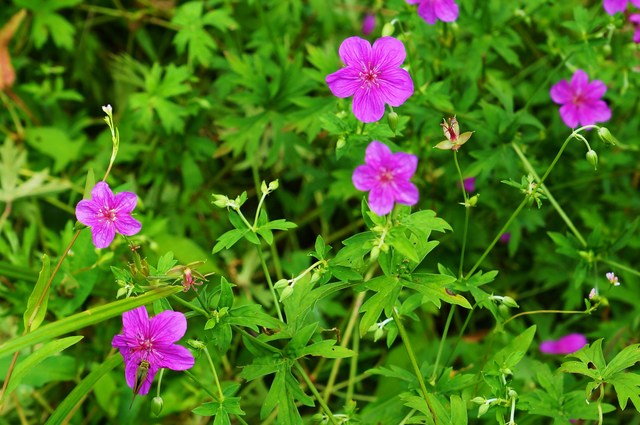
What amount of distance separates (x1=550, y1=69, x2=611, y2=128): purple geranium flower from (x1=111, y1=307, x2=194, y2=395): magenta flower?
1531mm

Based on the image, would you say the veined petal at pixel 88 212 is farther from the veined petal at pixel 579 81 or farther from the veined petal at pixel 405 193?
the veined petal at pixel 579 81

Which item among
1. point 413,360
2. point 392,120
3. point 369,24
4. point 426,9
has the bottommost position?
point 413,360

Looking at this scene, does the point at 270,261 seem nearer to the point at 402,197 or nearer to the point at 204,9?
the point at 204,9

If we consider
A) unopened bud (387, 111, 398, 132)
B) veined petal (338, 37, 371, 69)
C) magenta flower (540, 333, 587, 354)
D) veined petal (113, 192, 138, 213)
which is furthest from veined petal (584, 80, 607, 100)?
veined petal (113, 192, 138, 213)

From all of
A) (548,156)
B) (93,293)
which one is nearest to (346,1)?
(548,156)

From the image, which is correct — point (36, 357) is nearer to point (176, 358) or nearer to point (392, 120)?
point (176, 358)

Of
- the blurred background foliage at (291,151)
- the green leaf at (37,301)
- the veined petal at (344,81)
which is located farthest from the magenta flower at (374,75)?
the green leaf at (37,301)

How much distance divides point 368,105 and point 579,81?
1.09 metres

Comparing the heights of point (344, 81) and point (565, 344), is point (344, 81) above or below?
above

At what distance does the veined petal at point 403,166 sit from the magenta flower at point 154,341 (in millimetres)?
514

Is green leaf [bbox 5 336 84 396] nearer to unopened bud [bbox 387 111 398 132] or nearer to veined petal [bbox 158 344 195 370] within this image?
veined petal [bbox 158 344 195 370]

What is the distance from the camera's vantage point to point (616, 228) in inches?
103

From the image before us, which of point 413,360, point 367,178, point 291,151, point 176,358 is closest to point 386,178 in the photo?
point 367,178

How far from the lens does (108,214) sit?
60.8 inches
